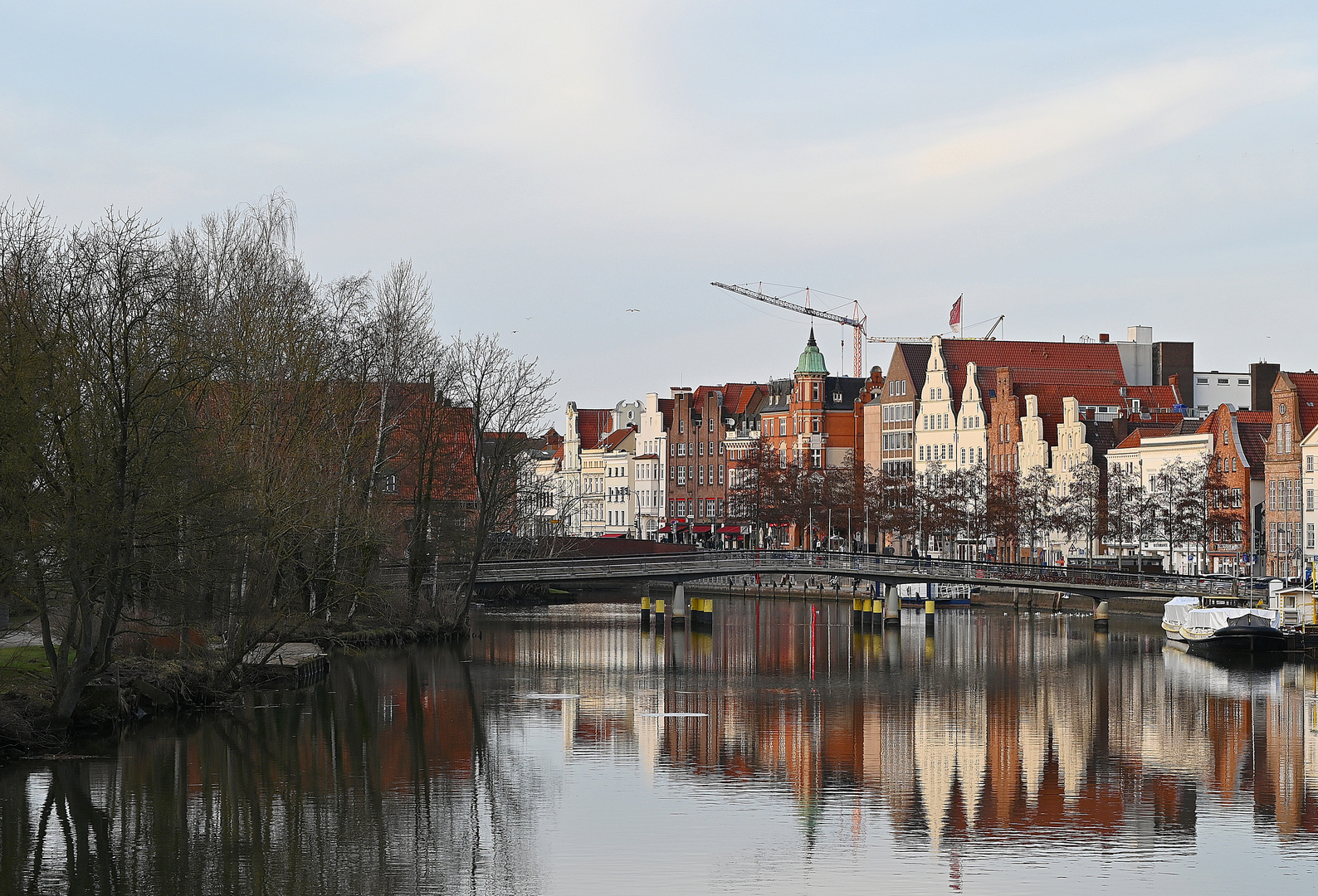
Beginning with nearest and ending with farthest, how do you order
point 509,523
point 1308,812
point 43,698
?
1. point 1308,812
2. point 43,698
3. point 509,523

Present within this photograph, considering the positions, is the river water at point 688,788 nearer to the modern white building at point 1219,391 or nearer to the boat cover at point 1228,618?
the boat cover at point 1228,618

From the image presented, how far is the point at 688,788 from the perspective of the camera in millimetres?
36344

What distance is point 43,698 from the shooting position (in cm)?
3941

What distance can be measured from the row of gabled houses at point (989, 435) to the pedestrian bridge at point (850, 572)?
522 centimetres

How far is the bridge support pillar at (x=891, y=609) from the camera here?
284 feet

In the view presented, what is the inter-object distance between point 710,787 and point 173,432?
12013 mm

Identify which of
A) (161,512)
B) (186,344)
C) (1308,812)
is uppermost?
(186,344)

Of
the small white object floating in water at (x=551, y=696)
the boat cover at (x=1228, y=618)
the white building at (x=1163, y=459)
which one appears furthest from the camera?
the white building at (x=1163, y=459)

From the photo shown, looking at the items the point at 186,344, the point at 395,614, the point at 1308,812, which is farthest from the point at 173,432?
the point at 395,614

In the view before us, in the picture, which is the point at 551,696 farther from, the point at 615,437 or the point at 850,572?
the point at 615,437

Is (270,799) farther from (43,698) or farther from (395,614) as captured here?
(395,614)

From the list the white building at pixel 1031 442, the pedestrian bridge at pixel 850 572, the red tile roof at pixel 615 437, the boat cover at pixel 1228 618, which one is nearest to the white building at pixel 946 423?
the white building at pixel 1031 442

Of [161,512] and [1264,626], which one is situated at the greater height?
[161,512]

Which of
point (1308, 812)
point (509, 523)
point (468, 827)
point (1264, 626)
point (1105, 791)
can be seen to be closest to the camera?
point (468, 827)
